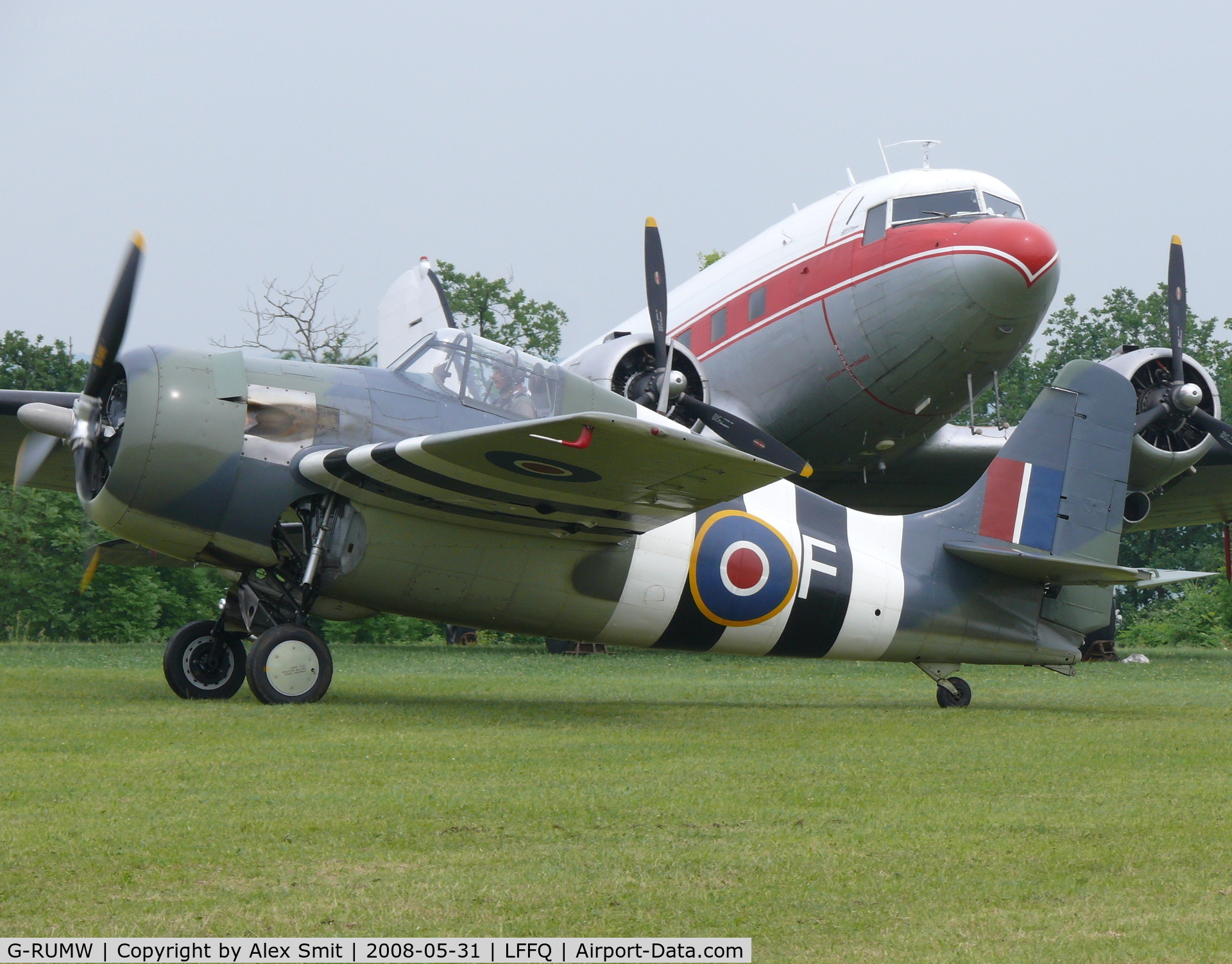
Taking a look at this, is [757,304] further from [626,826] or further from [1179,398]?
[626,826]

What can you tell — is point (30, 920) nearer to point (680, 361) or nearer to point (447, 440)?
point (447, 440)

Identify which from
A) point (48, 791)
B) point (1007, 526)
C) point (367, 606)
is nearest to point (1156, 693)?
point (1007, 526)

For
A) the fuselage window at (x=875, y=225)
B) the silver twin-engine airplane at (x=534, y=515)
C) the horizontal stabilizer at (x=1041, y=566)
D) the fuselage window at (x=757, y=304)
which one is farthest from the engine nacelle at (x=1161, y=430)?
the horizontal stabilizer at (x=1041, y=566)

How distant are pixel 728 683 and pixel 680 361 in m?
4.04

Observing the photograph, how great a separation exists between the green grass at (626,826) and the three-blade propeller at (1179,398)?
7877 mm

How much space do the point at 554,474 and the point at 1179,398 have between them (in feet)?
37.7

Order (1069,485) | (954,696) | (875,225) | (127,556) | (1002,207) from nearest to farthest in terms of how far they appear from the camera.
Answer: (954,696)
(1069,485)
(127,556)
(875,225)
(1002,207)

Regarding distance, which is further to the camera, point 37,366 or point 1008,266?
point 37,366

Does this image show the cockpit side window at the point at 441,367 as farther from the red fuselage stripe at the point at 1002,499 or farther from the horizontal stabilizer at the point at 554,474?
the red fuselage stripe at the point at 1002,499

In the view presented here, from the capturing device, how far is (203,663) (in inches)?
432

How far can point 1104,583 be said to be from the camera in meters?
11.3

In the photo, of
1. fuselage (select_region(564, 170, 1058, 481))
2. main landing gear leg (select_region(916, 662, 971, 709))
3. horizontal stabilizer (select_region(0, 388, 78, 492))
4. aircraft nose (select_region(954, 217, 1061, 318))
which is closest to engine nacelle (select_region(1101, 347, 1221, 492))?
fuselage (select_region(564, 170, 1058, 481))

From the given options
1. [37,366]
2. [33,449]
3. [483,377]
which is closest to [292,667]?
[483,377]
